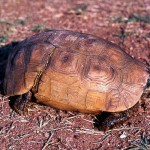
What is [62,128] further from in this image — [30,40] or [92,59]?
[30,40]

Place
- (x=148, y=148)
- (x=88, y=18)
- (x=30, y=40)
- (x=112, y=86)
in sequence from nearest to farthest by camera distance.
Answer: (x=148, y=148) → (x=112, y=86) → (x=30, y=40) → (x=88, y=18)

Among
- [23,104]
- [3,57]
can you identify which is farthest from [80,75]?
[3,57]

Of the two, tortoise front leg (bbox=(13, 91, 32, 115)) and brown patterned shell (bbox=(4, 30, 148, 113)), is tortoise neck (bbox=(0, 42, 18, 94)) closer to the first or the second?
tortoise front leg (bbox=(13, 91, 32, 115))

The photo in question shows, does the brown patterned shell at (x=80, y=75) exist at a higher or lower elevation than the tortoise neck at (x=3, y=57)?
higher

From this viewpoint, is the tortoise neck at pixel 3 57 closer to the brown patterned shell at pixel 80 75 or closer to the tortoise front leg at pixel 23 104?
the tortoise front leg at pixel 23 104

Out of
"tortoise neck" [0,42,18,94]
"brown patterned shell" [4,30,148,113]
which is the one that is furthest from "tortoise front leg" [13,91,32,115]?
"tortoise neck" [0,42,18,94]

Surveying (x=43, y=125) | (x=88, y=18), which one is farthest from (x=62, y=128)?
(x=88, y=18)

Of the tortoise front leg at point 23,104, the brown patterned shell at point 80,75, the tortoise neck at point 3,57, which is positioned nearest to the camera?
the brown patterned shell at point 80,75

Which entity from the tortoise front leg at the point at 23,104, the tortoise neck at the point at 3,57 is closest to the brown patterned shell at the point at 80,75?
the tortoise front leg at the point at 23,104

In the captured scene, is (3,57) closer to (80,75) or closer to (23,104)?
(23,104)
